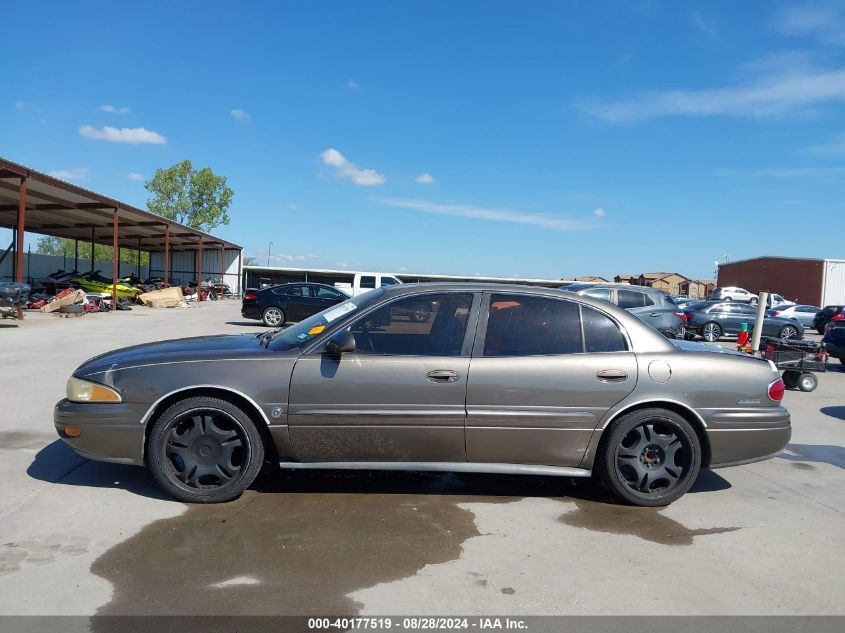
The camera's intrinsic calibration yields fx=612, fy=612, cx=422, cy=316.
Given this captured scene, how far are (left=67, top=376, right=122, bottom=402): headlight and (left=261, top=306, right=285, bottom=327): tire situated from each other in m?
14.7

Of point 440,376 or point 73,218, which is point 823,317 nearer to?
point 440,376

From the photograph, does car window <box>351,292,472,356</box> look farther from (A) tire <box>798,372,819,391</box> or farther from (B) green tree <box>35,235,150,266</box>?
(B) green tree <box>35,235,150,266</box>

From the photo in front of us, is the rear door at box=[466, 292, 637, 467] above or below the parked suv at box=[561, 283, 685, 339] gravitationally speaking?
below

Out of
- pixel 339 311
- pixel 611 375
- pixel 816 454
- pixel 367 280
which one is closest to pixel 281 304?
pixel 367 280

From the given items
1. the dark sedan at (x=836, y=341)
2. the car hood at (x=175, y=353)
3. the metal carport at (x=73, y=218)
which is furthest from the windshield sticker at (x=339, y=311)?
the metal carport at (x=73, y=218)

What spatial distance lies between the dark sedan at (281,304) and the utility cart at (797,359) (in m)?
12.0

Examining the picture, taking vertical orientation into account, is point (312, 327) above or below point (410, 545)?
above

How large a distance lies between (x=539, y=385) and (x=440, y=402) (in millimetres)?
685

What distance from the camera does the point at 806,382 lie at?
33.5 ft

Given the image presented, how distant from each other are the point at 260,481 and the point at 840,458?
5.46 m

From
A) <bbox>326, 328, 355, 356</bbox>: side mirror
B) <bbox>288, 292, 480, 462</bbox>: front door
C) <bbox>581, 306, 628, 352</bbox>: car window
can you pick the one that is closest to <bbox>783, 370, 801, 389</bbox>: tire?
<bbox>581, 306, 628, 352</bbox>: car window

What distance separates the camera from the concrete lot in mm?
3020

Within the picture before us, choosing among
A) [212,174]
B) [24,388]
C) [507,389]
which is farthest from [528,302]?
[212,174]

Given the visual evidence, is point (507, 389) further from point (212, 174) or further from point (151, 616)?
point (212, 174)
